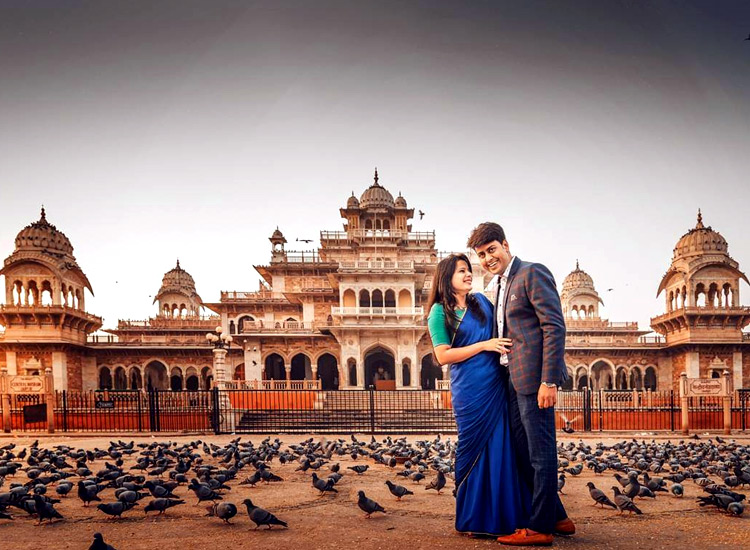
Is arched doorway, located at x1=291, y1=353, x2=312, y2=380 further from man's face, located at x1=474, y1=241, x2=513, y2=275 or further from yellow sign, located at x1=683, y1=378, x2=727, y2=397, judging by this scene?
man's face, located at x1=474, y1=241, x2=513, y2=275

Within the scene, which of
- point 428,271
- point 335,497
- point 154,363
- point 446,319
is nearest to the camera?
point 446,319

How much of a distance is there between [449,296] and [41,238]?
111 feet

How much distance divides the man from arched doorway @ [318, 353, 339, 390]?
29622 mm

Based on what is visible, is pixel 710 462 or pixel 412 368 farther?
pixel 412 368

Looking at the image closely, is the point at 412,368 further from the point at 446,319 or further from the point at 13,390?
the point at 446,319

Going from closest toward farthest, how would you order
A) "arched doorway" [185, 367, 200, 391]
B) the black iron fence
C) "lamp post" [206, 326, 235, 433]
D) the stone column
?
the black iron fence, "lamp post" [206, 326, 235, 433], the stone column, "arched doorway" [185, 367, 200, 391]

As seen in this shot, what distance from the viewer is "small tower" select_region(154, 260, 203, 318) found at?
46.6 metres

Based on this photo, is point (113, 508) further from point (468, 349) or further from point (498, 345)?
point (498, 345)

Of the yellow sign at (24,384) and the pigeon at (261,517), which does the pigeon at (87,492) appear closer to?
the pigeon at (261,517)

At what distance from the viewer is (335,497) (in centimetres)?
613

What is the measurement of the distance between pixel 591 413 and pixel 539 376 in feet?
42.0

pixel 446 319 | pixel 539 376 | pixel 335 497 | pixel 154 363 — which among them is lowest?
Answer: pixel 154 363

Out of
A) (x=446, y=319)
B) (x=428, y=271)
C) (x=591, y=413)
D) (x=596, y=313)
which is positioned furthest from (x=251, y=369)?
(x=596, y=313)

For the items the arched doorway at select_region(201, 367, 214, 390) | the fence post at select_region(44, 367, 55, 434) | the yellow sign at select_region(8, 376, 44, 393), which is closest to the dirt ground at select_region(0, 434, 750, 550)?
the fence post at select_region(44, 367, 55, 434)
